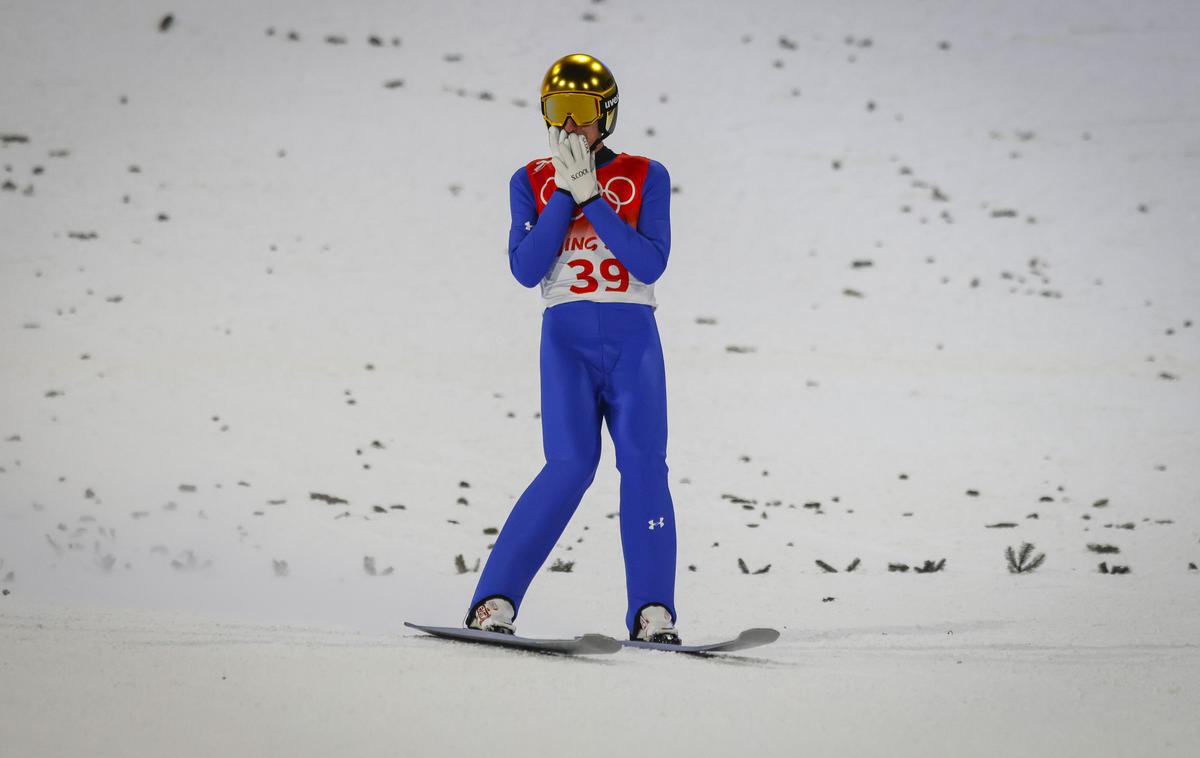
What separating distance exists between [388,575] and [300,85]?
12171 millimetres

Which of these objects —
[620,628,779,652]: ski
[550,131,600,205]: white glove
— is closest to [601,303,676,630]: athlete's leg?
[620,628,779,652]: ski

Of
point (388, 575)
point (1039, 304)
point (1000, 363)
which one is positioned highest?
point (1039, 304)

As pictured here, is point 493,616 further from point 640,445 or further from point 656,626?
point 640,445

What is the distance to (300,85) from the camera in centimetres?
1758

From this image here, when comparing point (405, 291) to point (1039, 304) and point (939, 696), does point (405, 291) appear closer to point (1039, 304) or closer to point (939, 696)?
point (1039, 304)

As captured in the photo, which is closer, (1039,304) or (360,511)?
(360,511)

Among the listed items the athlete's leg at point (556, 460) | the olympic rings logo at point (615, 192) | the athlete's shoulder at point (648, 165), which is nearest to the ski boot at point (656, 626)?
the athlete's leg at point (556, 460)

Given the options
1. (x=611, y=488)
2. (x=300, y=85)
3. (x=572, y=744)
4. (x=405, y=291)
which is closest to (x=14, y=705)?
(x=572, y=744)

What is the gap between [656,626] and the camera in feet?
15.0

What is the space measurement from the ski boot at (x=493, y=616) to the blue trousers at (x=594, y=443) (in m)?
0.03

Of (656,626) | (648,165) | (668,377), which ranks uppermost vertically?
(668,377)

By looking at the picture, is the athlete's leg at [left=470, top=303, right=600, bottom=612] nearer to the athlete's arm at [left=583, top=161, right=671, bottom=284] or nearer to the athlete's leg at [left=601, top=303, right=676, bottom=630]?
the athlete's leg at [left=601, top=303, right=676, bottom=630]

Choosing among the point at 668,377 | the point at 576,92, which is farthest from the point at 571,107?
the point at 668,377

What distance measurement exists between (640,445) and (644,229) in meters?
0.76
